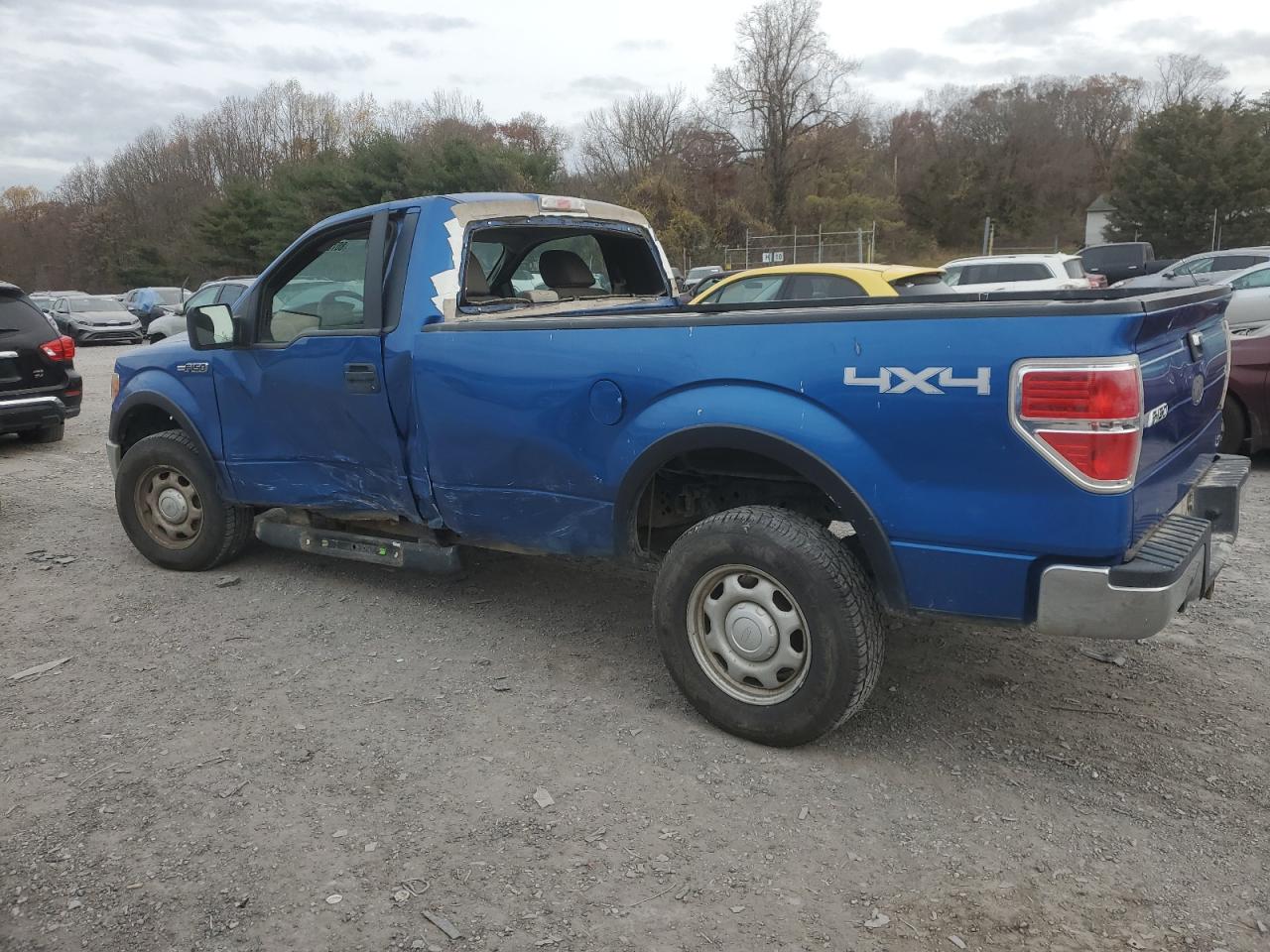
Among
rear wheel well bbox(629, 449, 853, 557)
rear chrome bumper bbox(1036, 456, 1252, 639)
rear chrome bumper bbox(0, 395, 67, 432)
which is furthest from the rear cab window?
rear chrome bumper bbox(0, 395, 67, 432)

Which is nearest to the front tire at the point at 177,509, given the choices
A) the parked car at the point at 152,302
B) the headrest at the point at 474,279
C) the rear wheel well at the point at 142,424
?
the rear wheel well at the point at 142,424

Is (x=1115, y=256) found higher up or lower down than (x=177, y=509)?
higher up

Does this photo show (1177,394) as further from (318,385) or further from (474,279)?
(318,385)

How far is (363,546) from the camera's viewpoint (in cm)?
476

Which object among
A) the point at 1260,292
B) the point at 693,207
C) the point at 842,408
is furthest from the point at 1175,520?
the point at 693,207

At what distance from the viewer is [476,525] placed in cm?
424

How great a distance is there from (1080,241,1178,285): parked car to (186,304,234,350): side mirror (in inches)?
1152

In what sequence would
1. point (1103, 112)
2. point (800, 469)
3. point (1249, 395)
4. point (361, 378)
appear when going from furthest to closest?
point (1103, 112) < point (1249, 395) < point (361, 378) < point (800, 469)

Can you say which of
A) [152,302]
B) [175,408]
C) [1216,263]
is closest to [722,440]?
[175,408]

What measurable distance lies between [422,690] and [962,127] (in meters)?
70.8

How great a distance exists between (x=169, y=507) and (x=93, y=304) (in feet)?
84.3

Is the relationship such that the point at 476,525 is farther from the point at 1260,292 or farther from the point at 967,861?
the point at 1260,292

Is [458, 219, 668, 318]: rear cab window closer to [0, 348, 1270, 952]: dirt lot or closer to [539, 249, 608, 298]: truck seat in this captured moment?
[539, 249, 608, 298]: truck seat

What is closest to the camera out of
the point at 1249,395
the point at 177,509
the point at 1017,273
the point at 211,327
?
the point at 211,327
